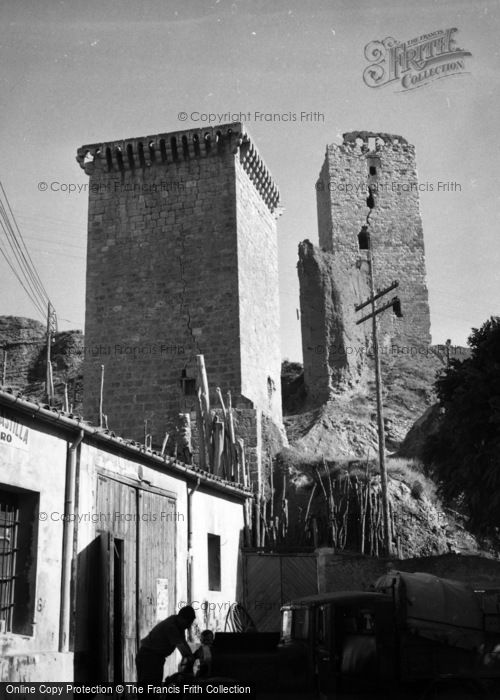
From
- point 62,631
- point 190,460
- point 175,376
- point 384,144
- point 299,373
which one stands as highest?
point 384,144

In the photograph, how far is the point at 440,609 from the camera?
8.21 m

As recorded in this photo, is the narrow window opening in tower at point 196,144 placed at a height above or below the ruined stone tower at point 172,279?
above

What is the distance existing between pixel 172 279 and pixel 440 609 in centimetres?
1784

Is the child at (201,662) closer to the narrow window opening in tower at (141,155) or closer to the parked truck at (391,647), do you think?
the parked truck at (391,647)

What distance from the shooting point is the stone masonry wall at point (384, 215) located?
4119cm

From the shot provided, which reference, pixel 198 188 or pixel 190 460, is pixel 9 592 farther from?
pixel 198 188

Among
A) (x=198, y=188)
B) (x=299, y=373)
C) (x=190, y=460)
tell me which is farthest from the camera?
(x=299, y=373)

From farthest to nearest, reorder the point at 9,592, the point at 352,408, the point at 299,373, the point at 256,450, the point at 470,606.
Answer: the point at 299,373, the point at 352,408, the point at 256,450, the point at 9,592, the point at 470,606

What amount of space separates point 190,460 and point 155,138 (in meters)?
10.6

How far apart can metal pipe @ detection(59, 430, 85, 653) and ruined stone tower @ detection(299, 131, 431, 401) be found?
2549 centimetres

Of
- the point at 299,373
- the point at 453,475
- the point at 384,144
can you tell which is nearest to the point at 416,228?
the point at 384,144

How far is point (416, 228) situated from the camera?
43219 mm

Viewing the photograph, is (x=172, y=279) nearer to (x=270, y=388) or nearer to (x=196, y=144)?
(x=196, y=144)

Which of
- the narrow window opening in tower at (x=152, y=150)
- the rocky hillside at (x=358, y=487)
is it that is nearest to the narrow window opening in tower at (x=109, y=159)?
the narrow window opening in tower at (x=152, y=150)
